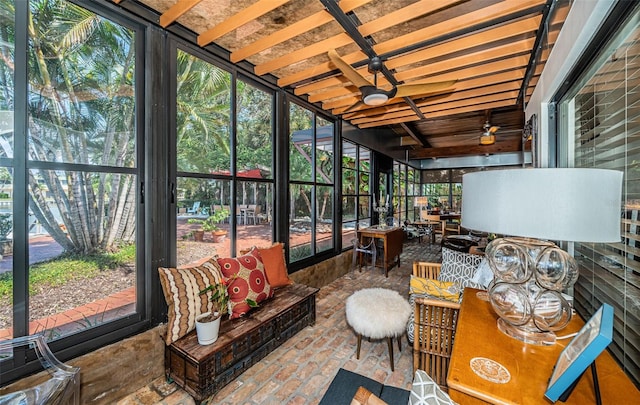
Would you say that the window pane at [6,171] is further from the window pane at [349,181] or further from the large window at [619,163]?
the window pane at [349,181]

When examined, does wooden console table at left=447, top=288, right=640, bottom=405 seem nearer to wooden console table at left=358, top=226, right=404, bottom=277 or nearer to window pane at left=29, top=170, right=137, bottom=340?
window pane at left=29, top=170, right=137, bottom=340

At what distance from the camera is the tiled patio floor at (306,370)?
177cm

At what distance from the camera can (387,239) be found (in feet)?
14.5

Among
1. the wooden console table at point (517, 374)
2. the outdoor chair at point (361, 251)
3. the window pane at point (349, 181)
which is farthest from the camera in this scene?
the window pane at point (349, 181)

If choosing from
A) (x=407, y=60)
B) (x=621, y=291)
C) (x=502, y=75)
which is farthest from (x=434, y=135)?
(x=621, y=291)

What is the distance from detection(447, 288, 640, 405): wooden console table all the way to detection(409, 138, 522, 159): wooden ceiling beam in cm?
700

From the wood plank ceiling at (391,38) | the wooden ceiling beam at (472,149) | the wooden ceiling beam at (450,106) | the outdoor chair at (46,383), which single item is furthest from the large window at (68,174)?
the wooden ceiling beam at (472,149)

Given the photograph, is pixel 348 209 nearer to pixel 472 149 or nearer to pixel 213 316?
pixel 213 316

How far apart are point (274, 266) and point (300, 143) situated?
1855mm

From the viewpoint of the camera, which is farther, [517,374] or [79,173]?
[79,173]

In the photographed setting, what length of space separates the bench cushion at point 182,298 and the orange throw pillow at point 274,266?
0.72 metres

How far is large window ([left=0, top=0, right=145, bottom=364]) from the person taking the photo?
144cm

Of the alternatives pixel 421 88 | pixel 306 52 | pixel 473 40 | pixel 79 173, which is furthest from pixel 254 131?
pixel 473 40

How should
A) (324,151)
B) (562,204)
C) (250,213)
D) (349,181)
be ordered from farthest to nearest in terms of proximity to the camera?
(349,181) → (324,151) → (250,213) → (562,204)
